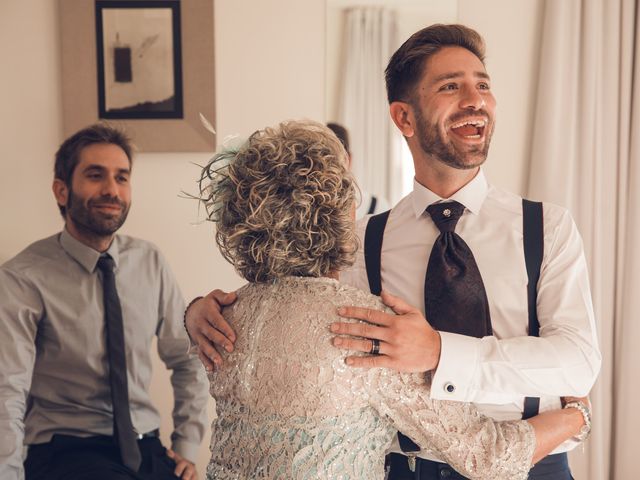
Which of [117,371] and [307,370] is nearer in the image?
[307,370]

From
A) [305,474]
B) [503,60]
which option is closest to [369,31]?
[503,60]

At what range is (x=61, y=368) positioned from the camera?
2.30m

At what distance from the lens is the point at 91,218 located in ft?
7.87

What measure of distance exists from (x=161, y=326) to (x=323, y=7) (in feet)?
5.13

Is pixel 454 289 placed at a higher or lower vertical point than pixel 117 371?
higher

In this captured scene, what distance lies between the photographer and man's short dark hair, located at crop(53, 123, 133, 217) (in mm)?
2500

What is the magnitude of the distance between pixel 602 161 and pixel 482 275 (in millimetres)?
1669

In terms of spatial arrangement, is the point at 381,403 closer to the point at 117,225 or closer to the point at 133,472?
the point at 133,472

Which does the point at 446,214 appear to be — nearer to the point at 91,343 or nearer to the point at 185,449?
the point at 91,343

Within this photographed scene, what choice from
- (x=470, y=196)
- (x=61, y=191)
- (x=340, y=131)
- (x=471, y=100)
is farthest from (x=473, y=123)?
(x=61, y=191)

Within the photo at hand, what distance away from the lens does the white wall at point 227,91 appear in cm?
296

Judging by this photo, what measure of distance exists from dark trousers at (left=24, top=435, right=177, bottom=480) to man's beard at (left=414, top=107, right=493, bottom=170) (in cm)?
145

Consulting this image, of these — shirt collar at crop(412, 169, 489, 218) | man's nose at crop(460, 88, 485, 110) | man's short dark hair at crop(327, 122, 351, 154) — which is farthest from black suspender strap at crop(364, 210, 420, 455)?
man's short dark hair at crop(327, 122, 351, 154)

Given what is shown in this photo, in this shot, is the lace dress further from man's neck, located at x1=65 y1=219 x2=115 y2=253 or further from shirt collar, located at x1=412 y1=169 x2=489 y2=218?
man's neck, located at x1=65 y1=219 x2=115 y2=253
